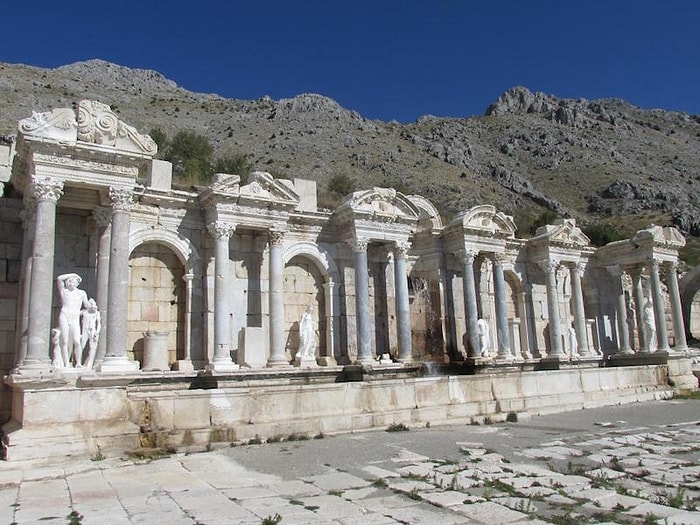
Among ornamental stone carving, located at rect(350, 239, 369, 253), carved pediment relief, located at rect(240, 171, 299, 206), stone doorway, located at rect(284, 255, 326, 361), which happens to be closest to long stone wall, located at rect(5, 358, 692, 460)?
stone doorway, located at rect(284, 255, 326, 361)

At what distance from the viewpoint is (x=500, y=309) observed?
23.7 metres

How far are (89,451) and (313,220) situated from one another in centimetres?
1170

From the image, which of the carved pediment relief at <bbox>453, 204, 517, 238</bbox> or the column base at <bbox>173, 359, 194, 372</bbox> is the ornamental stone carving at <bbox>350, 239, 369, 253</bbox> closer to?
the carved pediment relief at <bbox>453, 204, 517, 238</bbox>

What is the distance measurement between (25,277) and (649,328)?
2484cm

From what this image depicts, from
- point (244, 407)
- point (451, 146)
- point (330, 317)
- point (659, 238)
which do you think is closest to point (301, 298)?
point (330, 317)

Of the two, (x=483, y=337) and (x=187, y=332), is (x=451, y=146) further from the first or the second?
(x=187, y=332)

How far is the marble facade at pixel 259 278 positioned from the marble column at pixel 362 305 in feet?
0.19

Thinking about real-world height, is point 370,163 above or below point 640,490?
above

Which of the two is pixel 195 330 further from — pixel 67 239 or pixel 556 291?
pixel 556 291

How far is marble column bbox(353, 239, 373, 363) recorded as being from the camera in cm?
1952

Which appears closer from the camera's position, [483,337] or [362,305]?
[362,305]

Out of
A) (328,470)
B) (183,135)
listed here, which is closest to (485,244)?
(328,470)

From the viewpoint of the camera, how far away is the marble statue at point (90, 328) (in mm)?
13375

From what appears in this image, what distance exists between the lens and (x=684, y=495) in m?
6.78
